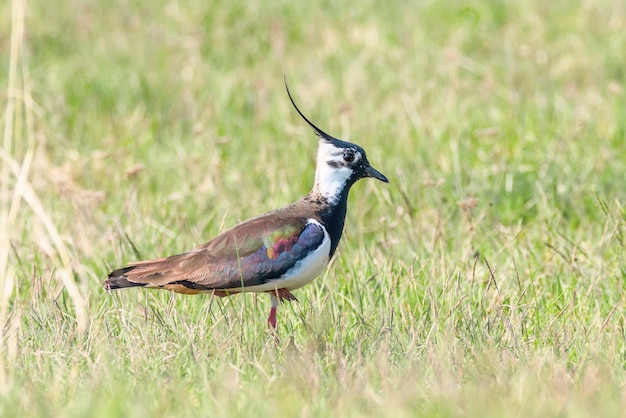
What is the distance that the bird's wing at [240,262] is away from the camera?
4738 mm

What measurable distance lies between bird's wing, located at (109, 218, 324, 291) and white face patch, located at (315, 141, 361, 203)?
0.31m

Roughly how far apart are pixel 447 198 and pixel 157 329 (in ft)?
8.09

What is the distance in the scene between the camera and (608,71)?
873cm

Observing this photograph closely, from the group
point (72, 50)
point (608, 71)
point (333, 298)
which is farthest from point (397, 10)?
point (333, 298)

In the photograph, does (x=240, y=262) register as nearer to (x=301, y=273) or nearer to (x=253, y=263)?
(x=253, y=263)

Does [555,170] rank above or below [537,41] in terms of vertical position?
below

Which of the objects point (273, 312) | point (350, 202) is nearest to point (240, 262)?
point (273, 312)

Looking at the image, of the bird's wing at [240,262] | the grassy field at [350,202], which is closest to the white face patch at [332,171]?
the bird's wing at [240,262]

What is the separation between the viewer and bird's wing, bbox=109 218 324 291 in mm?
4738

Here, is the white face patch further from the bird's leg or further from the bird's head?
the bird's leg

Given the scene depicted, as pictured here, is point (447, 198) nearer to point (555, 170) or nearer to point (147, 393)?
point (555, 170)

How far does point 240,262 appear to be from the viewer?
4781 mm

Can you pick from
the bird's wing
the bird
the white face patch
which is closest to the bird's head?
the white face patch

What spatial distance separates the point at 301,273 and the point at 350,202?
6.45ft
